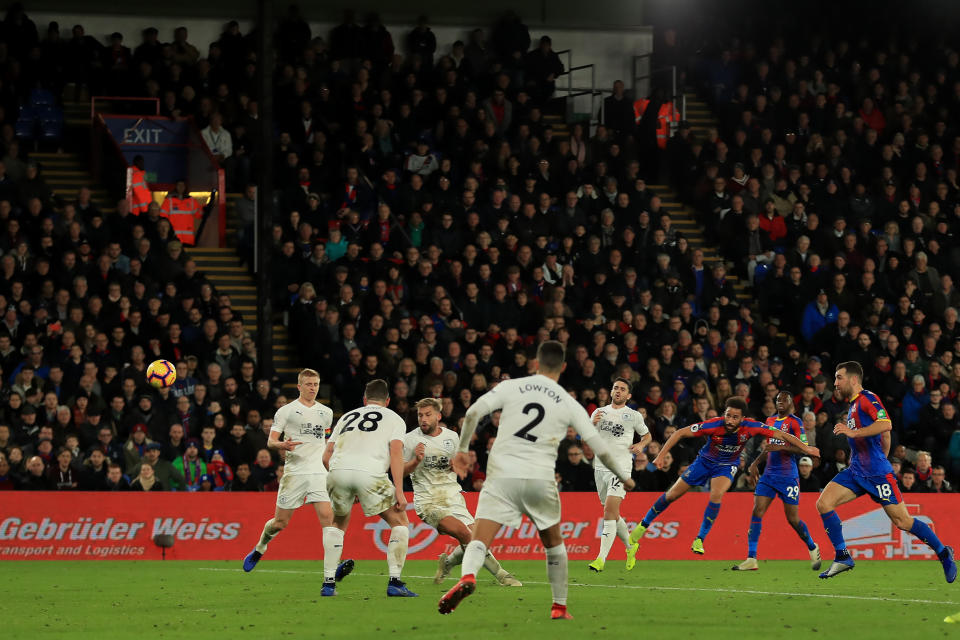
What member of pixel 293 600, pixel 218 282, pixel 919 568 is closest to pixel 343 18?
pixel 218 282

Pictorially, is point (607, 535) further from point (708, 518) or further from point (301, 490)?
point (301, 490)

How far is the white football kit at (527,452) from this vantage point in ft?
36.6

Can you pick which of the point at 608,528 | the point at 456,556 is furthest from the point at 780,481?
the point at 456,556

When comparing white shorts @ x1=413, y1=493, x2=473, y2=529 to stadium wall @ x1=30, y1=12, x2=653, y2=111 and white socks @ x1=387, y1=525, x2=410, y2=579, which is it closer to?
white socks @ x1=387, y1=525, x2=410, y2=579

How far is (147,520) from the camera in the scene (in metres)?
20.2

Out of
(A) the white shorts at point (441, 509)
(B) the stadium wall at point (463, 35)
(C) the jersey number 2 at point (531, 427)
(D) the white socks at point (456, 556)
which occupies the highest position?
(B) the stadium wall at point (463, 35)

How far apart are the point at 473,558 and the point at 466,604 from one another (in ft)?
8.07

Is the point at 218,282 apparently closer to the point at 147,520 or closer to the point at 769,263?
the point at 147,520

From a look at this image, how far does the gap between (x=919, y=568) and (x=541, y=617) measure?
369 inches

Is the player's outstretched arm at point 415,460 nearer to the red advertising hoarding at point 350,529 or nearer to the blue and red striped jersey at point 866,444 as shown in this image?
the blue and red striped jersey at point 866,444

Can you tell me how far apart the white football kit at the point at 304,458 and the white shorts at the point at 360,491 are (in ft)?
4.61

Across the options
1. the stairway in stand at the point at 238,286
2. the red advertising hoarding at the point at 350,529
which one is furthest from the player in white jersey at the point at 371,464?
the stairway in stand at the point at 238,286

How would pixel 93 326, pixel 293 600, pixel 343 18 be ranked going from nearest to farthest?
pixel 293 600 → pixel 93 326 → pixel 343 18

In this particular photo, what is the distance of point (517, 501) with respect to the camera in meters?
11.2
